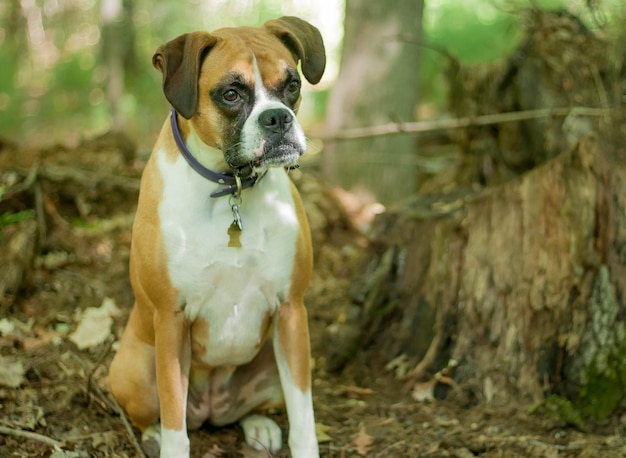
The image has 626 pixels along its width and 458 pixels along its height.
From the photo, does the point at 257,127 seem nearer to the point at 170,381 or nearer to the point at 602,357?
the point at 170,381

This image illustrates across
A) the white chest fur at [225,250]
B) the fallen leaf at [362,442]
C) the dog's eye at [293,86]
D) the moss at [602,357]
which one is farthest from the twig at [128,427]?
the moss at [602,357]

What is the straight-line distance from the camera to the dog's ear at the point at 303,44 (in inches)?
134

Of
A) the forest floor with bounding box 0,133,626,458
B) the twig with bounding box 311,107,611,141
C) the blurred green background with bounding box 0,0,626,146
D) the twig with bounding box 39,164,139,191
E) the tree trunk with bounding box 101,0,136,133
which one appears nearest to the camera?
the forest floor with bounding box 0,133,626,458

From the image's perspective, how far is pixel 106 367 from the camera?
4.37 metres

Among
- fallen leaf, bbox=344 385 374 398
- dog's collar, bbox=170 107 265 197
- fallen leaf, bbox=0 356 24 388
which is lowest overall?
fallen leaf, bbox=344 385 374 398

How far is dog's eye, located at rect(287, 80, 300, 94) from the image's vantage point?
3197mm

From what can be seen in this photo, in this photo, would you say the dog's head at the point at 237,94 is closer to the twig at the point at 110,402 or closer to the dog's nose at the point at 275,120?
the dog's nose at the point at 275,120

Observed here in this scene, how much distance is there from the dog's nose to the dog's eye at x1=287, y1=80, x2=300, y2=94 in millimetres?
228

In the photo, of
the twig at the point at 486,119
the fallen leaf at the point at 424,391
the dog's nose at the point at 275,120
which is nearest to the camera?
the dog's nose at the point at 275,120

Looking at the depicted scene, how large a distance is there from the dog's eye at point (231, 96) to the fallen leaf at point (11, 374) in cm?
193

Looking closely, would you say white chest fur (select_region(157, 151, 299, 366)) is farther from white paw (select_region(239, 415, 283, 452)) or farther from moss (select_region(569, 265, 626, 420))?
moss (select_region(569, 265, 626, 420))

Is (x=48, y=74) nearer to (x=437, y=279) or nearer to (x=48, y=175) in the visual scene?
(x=48, y=175)

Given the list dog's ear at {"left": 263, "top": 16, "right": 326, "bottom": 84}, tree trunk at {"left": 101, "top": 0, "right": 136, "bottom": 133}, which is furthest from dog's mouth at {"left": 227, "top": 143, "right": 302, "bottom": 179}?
tree trunk at {"left": 101, "top": 0, "right": 136, "bottom": 133}

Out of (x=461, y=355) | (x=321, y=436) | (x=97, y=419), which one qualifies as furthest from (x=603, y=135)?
(x=97, y=419)
